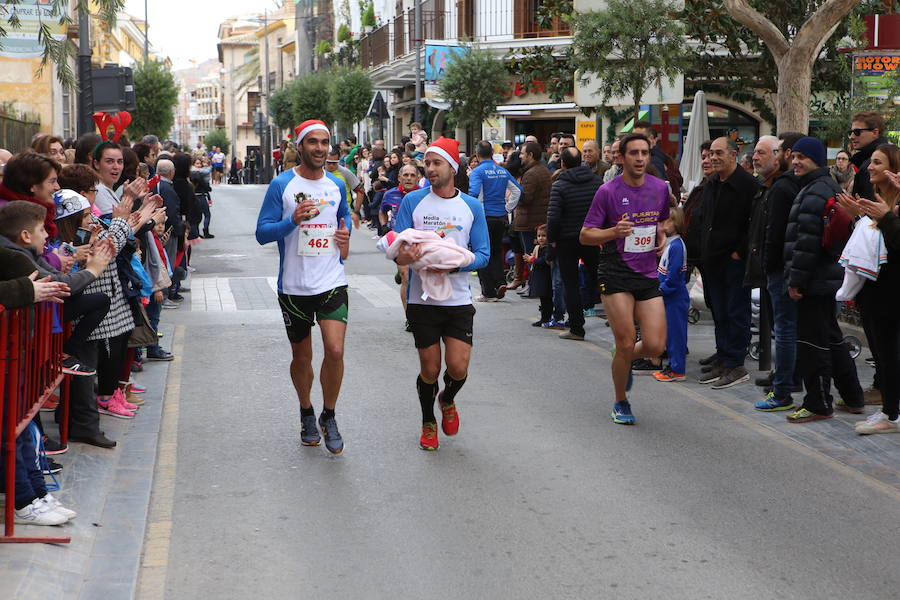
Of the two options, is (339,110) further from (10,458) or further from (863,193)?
(10,458)

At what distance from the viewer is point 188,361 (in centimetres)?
1074

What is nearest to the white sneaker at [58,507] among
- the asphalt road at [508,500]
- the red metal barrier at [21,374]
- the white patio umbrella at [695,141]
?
the red metal barrier at [21,374]

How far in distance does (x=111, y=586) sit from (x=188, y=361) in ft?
19.2

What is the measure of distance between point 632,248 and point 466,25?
2787cm

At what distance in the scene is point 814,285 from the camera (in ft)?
26.9

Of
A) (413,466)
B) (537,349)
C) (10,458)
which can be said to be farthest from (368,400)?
(10,458)

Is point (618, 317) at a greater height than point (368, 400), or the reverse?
point (618, 317)

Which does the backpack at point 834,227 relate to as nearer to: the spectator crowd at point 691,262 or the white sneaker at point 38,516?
the spectator crowd at point 691,262

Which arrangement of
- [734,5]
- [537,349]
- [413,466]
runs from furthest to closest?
[734,5], [537,349], [413,466]

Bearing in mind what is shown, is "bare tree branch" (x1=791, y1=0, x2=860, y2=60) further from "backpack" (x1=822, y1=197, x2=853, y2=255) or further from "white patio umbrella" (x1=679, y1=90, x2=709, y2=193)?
"backpack" (x1=822, y1=197, x2=853, y2=255)

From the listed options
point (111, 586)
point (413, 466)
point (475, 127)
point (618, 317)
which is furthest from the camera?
point (475, 127)

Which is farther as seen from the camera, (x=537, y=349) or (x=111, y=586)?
(x=537, y=349)

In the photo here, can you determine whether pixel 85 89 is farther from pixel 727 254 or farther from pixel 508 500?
pixel 508 500

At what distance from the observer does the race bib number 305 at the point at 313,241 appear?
23.3ft
